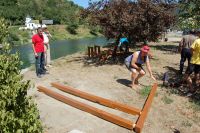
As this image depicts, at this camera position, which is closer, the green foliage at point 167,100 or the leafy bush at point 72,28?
the green foliage at point 167,100

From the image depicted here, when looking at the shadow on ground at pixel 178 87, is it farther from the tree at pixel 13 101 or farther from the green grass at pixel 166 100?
the tree at pixel 13 101

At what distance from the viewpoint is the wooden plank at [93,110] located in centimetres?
719

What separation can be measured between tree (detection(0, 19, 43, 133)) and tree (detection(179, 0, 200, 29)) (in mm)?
8569

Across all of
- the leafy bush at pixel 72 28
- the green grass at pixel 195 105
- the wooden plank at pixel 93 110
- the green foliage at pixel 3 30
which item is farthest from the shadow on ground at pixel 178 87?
the leafy bush at pixel 72 28

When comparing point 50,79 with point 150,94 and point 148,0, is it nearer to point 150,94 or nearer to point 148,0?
point 150,94

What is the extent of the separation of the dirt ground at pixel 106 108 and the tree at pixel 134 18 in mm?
1788

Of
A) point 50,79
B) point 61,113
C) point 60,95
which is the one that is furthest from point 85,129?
point 50,79

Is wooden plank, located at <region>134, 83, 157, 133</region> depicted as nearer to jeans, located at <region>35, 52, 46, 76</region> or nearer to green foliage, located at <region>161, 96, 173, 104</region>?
green foliage, located at <region>161, 96, 173, 104</region>

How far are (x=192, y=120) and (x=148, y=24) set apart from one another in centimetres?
741

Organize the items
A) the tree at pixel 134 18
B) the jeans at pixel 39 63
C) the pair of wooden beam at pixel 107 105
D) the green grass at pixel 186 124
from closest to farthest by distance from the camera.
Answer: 1. the pair of wooden beam at pixel 107 105
2. the green grass at pixel 186 124
3. the jeans at pixel 39 63
4. the tree at pixel 134 18

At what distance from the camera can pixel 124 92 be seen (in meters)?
9.96

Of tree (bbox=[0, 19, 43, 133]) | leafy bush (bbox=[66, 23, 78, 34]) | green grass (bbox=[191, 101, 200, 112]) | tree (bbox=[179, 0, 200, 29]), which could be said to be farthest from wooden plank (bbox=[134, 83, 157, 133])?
leafy bush (bbox=[66, 23, 78, 34])

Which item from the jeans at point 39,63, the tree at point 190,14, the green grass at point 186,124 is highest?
the tree at point 190,14

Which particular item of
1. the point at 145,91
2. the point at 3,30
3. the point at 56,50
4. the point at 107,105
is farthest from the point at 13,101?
the point at 56,50
